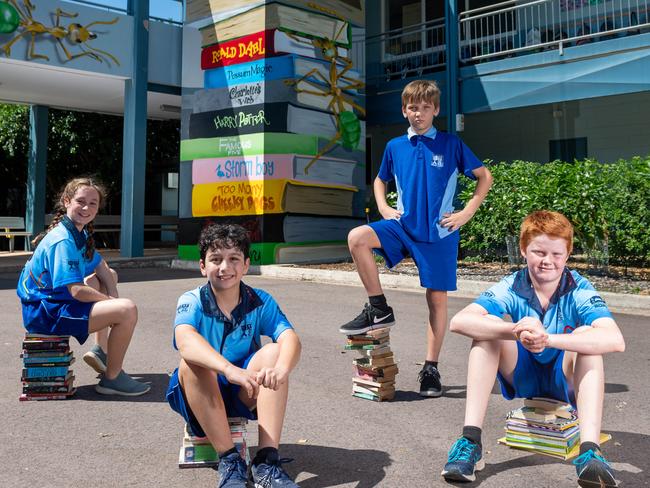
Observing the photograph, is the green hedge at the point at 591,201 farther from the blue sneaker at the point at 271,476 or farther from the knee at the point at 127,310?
the blue sneaker at the point at 271,476

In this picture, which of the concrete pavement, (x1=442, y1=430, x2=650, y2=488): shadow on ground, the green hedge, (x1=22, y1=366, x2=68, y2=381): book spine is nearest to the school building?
the green hedge

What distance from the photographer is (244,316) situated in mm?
3217

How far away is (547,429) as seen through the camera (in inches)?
126

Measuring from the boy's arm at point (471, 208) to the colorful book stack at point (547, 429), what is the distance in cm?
160

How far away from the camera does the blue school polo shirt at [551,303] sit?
317 cm

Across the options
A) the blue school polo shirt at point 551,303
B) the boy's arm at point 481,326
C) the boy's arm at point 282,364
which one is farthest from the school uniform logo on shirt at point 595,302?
the boy's arm at point 282,364

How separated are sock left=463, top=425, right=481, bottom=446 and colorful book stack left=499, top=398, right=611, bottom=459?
0.99 ft

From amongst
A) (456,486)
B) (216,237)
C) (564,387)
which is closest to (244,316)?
(216,237)

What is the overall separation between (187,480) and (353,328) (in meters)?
1.65

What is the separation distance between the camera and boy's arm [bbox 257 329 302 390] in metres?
2.85

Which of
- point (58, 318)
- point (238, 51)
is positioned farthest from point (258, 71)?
point (58, 318)

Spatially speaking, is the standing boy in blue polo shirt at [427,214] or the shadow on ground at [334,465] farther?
the standing boy in blue polo shirt at [427,214]

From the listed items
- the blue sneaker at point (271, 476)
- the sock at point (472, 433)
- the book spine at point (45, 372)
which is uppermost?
the book spine at point (45, 372)

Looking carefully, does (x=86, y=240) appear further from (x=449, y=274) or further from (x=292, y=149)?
(x=292, y=149)
